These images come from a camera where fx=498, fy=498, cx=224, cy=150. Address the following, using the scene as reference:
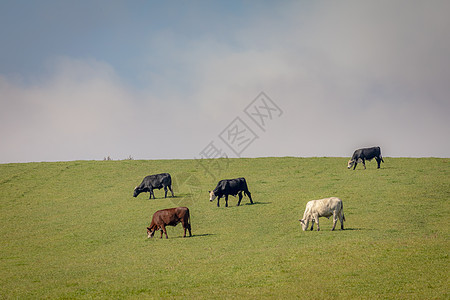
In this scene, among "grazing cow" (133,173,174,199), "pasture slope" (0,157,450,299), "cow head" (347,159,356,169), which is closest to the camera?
"pasture slope" (0,157,450,299)

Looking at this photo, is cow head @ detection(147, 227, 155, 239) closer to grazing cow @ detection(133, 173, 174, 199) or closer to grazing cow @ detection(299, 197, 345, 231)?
grazing cow @ detection(299, 197, 345, 231)

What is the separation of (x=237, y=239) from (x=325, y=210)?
4462 millimetres

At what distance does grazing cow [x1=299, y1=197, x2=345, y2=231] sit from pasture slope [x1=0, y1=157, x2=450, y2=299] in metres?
0.90

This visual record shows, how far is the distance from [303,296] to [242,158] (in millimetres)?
41634

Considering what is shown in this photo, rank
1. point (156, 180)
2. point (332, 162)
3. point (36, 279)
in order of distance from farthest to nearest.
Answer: point (332, 162) < point (156, 180) < point (36, 279)

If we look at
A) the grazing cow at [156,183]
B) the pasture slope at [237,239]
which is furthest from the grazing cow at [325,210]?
the grazing cow at [156,183]

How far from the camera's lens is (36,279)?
60.3ft

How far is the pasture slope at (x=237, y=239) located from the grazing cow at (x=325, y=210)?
90 centimetres

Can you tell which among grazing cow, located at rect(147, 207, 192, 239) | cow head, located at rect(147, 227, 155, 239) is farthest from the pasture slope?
grazing cow, located at rect(147, 207, 192, 239)

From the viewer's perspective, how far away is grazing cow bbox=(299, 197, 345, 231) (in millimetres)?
23812

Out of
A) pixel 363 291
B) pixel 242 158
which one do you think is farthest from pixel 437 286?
pixel 242 158

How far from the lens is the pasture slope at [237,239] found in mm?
15781

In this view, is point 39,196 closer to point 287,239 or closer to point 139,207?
point 139,207

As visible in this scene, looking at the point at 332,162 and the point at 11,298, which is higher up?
the point at 332,162
